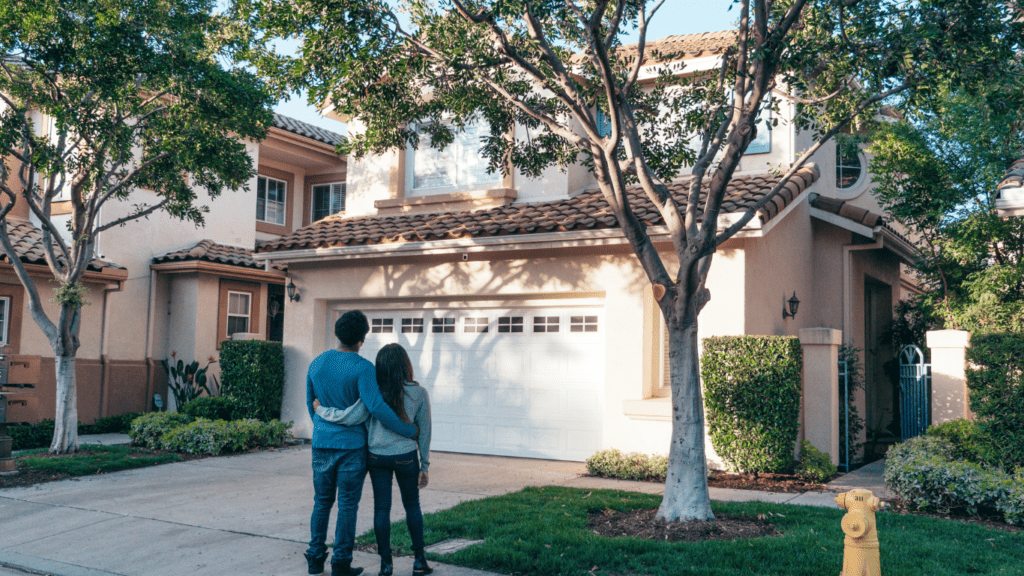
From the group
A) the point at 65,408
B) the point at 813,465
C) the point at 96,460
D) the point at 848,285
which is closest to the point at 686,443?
the point at 813,465

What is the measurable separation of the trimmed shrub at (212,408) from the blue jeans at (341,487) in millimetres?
8711

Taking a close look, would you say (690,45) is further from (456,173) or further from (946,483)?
(946,483)

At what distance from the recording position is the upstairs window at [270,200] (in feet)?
67.9

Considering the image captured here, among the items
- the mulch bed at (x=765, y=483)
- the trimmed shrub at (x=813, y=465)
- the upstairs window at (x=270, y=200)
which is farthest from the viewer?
the upstairs window at (x=270, y=200)

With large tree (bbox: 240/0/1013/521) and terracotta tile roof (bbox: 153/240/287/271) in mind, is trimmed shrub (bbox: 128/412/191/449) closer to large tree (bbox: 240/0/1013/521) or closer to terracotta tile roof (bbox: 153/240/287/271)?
terracotta tile roof (bbox: 153/240/287/271)

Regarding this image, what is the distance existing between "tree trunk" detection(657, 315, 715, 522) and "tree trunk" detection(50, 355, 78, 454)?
348 inches

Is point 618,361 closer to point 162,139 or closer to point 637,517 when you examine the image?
point 637,517

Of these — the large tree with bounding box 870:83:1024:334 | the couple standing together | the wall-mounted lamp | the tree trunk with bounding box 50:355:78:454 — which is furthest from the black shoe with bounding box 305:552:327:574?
the large tree with bounding box 870:83:1024:334

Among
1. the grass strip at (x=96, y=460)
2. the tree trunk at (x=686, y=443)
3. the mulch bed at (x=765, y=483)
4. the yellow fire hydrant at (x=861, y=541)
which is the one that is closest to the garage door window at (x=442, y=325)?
the grass strip at (x=96, y=460)

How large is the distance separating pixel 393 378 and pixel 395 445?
0.45 meters

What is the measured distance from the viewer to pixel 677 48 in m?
14.2

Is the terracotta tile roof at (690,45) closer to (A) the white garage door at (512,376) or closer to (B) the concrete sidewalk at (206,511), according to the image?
(A) the white garage door at (512,376)

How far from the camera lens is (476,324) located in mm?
12445

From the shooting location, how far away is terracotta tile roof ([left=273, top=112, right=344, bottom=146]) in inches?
777
